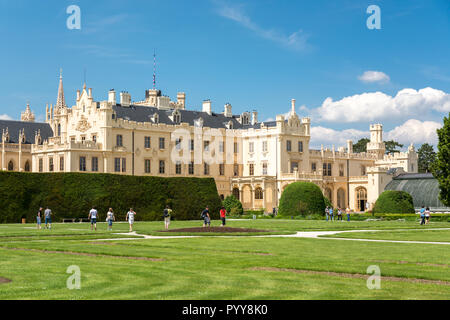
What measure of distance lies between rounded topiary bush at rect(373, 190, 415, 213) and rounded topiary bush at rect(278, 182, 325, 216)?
21.1 feet

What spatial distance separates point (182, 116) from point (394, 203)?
38.7 meters

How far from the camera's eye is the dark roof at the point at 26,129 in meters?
102

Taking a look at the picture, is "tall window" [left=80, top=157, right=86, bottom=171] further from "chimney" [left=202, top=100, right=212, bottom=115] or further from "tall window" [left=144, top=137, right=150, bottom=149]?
"chimney" [left=202, top=100, right=212, bottom=115]

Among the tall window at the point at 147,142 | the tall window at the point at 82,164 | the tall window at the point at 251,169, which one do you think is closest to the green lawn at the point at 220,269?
the tall window at the point at 82,164

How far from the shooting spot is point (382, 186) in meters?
102

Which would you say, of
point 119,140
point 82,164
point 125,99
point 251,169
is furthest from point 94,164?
point 251,169

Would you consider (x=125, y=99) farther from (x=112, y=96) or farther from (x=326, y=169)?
(x=326, y=169)

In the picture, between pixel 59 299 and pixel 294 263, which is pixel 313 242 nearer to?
pixel 294 263

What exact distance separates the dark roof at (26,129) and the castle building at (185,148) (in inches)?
5.9

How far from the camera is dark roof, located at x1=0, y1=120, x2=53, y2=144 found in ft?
333

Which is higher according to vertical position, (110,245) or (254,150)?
(254,150)

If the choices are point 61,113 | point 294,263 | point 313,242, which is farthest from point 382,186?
point 294,263

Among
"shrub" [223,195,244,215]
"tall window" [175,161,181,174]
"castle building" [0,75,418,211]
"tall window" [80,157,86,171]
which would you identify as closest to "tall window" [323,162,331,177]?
"castle building" [0,75,418,211]
